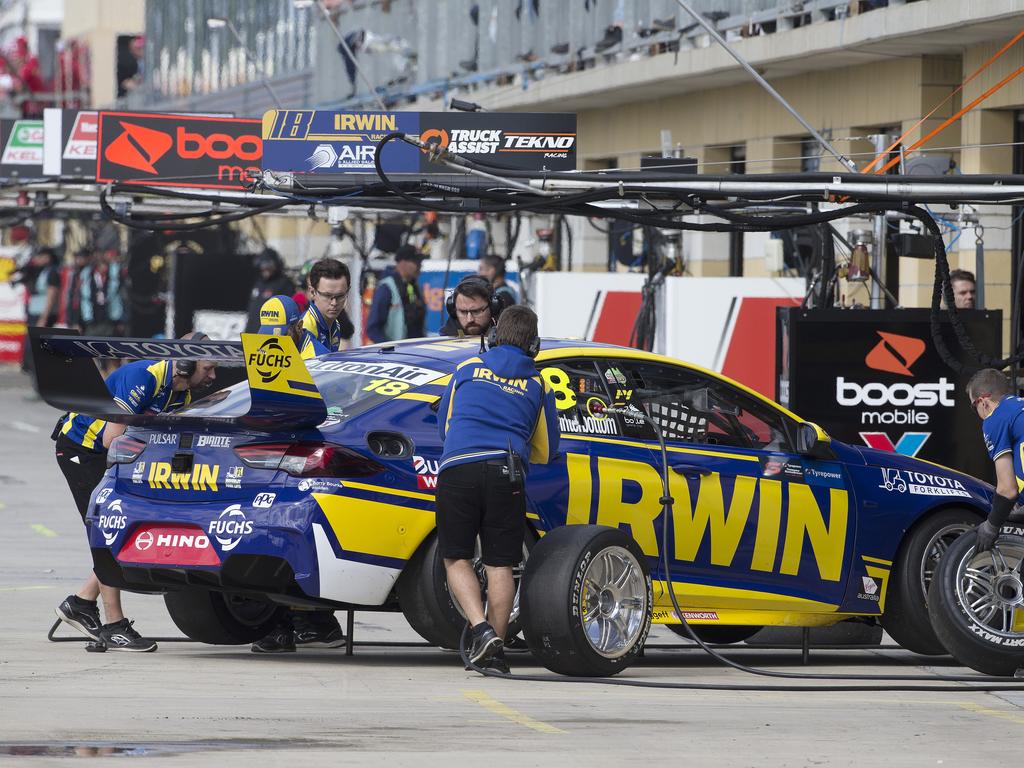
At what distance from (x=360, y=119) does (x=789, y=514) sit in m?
3.99

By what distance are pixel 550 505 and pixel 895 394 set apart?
201 inches

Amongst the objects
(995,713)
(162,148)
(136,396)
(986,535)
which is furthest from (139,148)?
(995,713)

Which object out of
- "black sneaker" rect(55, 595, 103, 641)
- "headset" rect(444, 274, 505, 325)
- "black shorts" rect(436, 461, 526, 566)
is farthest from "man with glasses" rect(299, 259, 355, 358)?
"black shorts" rect(436, 461, 526, 566)

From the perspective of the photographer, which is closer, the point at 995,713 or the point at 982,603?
the point at 995,713

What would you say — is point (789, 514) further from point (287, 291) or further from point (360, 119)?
point (287, 291)

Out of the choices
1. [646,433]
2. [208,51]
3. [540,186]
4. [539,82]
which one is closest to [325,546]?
[646,433]

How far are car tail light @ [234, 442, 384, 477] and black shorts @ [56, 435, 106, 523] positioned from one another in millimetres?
1637

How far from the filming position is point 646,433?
1009 centimetres

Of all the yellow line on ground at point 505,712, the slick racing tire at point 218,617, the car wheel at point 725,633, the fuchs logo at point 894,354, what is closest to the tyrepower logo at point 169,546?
the slick racing tire at point 218,617

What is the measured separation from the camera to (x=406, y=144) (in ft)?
41.9

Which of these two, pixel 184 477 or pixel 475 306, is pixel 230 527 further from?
pixel 475 306

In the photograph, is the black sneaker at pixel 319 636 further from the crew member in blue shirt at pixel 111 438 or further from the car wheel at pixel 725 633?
the car wheel at pixel 725 633

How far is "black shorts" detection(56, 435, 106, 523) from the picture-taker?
35.5 feet

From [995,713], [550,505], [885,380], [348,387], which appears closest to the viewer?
[995,713]
